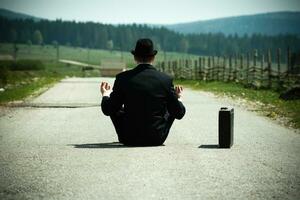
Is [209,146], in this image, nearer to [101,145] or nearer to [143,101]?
[143,101]

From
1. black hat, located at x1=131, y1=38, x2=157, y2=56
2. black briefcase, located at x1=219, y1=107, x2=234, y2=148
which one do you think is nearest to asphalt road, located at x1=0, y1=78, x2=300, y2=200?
black briefcase, located at x1=219, y1=107, x2=234, y2=148

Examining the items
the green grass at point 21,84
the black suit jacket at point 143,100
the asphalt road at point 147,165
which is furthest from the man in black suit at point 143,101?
the green grass at point 21,84

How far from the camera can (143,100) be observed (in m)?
8.45

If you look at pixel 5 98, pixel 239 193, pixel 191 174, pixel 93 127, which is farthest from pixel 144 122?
pixel 5 98

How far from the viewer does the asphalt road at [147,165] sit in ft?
18.3

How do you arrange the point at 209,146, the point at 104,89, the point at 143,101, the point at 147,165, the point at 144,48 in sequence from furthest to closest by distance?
the point at 209,146
the point at 104,89
the point at 143,101
the point at 144,48
the point at 147,165

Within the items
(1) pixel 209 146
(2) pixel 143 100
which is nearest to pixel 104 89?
(2) pixel 143 100

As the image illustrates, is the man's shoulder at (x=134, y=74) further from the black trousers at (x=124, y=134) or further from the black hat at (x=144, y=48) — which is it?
the black trousers at (x=124, y=134)

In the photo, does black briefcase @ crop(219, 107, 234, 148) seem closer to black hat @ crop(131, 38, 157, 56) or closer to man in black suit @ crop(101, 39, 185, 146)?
man in black suit @ crop(101, 39, 185, 146)

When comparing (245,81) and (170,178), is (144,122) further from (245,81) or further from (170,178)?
(245,81)

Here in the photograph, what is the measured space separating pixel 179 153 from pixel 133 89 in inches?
46.8

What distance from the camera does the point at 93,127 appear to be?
40.0ft

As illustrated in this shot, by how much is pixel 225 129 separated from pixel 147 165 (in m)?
2.10

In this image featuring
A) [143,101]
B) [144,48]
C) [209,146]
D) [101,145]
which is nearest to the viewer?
[144,48]
